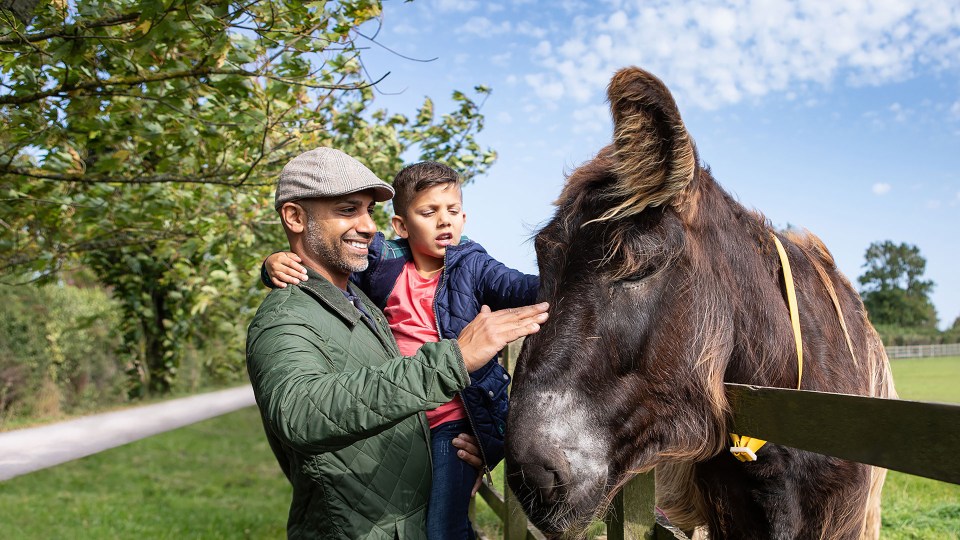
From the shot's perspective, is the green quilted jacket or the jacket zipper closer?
the green quilted jacket

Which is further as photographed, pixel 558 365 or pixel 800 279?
pixel 800 279

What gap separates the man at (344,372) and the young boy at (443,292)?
0.11 meters

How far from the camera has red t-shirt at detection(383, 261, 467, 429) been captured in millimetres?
2883

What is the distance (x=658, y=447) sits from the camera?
6.68 feet

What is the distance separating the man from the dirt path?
30.5 feet

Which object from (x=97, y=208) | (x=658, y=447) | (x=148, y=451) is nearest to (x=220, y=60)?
(x=97, y=208)

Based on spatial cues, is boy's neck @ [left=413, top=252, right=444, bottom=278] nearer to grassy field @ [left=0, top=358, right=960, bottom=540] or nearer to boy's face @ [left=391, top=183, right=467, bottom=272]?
boy's face @ [left=391, top=183, right=467, bottom=272]

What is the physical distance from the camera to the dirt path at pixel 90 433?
1033cm

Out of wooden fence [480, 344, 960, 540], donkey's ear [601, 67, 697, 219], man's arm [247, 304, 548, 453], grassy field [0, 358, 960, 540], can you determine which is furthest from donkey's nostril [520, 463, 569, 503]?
grassy field [0, 358, 960, 540]

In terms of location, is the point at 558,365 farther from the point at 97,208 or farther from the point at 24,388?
the point at 24,388

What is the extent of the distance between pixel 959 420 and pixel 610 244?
3.41 ft

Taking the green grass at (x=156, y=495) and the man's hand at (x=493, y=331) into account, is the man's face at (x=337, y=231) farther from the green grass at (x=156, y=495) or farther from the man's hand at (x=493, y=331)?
the green grass at (x=156, y=495)

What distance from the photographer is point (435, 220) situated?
312cm

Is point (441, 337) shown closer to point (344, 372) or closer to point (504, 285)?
point (504, 285)
